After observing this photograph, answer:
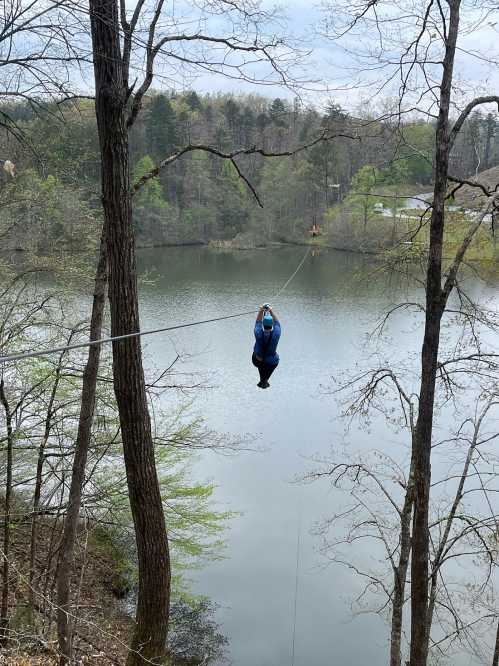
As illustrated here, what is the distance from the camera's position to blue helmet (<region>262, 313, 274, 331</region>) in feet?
19.5

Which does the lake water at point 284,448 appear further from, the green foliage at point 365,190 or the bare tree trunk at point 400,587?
the bare tree trunk at point 400,587

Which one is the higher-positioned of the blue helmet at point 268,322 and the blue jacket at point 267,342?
the blue helmet at point 268,322

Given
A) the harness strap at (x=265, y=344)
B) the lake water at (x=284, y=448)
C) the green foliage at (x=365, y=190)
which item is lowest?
the lake water at (x=284, y=448)

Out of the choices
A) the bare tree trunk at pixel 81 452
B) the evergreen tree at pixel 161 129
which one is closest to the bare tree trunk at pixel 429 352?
the bare tree trunk at pixel 81 452

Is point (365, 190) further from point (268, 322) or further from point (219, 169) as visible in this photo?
point (219, 169)

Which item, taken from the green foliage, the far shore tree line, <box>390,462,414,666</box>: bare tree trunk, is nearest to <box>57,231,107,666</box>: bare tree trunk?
the far shore tree line

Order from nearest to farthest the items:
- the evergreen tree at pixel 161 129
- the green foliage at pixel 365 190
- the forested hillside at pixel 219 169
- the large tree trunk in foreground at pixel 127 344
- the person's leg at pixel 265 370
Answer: the large tree trunk in foreground at pixel 127 344 < the forested hillside at pixel 219 169 < the person's leg at pixel 265 370 < the green foliage at pixel 365 190 < the evergreen tree at pixel 161 129

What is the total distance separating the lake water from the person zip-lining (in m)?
1.40

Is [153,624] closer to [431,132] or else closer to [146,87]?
[146,87]

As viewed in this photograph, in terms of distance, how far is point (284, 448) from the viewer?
1312cm

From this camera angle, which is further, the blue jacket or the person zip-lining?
the blue jacket

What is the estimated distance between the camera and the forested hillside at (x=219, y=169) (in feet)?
17.9

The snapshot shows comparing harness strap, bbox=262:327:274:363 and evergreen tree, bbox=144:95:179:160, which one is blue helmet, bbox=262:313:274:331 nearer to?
harness strap, bbox=262:327:274:363

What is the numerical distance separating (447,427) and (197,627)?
6.34 meters
